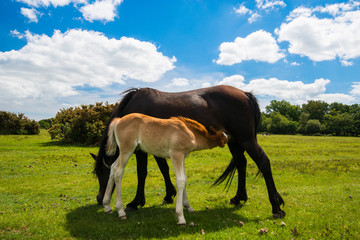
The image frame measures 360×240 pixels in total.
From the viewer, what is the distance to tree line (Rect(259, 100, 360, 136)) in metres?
88.8

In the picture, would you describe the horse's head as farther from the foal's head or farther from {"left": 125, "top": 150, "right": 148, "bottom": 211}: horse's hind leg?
the foal's head

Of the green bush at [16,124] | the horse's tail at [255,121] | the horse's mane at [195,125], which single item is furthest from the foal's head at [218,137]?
the green bush at [16,124]

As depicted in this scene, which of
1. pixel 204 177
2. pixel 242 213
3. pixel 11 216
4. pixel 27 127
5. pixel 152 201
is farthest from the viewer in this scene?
pixel 27 127

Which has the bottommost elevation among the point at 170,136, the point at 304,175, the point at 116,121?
the point at 304,175

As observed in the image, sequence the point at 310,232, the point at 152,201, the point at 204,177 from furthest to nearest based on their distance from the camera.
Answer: the point at 204,177, the point at 152,201, the point at 310,232

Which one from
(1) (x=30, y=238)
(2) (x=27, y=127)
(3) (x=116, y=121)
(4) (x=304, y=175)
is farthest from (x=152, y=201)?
(2) (x=27, y=127)

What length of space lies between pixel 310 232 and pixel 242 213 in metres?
1.63

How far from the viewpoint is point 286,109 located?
137m

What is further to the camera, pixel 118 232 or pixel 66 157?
pixel 66 157

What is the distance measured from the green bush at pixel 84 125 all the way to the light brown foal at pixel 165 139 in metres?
19.0

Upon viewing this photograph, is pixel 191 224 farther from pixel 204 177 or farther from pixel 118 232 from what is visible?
pixel 204 177

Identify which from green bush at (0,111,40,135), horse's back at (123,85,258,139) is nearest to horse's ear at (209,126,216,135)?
horse's back at (123,85,258,139)

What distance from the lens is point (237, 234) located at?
4.57 metres

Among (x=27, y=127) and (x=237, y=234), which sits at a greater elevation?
(x=27, y=127)
